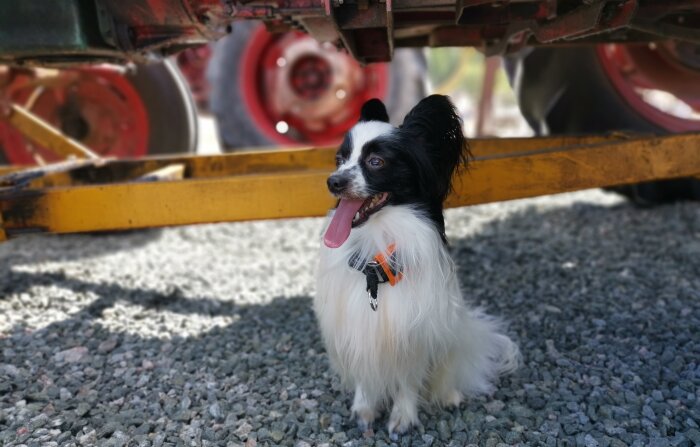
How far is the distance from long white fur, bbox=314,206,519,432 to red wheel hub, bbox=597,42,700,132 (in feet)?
7.10

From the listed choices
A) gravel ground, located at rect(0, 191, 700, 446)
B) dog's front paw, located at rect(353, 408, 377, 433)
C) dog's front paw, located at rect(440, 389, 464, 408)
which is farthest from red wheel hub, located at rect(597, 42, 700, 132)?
dog's front paw, located at rect(353, 408, 377, 433)

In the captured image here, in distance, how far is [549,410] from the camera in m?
2.22

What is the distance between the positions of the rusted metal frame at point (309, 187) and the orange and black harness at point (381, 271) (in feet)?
1.91

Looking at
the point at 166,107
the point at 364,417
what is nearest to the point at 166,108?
the point at 166,107

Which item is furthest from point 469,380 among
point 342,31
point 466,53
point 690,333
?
point 466,53

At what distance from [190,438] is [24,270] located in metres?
1.99

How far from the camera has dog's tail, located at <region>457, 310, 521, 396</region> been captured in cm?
235

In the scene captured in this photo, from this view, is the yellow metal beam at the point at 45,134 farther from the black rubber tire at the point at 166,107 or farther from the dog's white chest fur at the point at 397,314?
the dog's white chest fur at the point at 397,314

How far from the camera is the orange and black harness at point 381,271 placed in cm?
203

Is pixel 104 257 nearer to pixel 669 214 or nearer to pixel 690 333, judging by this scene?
pixel 690 333

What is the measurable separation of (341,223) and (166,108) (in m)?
3.12

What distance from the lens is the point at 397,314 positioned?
2.05 m

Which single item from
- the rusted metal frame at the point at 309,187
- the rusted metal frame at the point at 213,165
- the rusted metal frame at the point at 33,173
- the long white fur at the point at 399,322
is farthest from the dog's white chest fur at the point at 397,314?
the rusted metal frame at the point at 33,173

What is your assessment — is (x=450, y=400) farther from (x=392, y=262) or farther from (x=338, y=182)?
(x=338, y=182)
